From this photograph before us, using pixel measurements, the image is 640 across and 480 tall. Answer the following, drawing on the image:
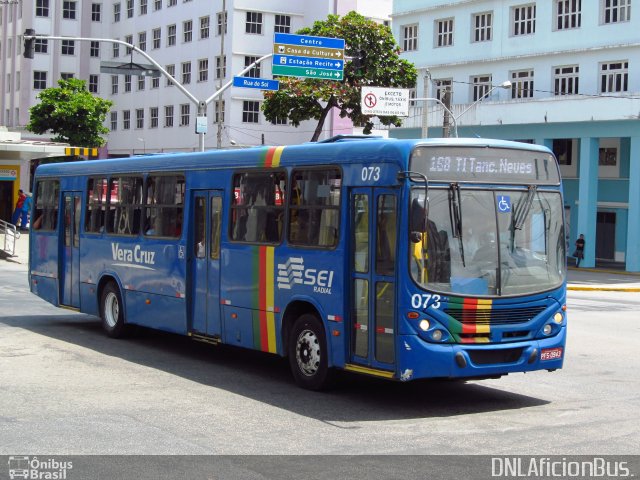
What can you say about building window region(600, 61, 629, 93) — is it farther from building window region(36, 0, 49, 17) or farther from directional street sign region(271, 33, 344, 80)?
building window region(36, 0, 49, 17)

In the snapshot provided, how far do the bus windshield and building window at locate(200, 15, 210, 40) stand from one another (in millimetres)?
54771

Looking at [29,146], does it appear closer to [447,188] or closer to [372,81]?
[372,81]

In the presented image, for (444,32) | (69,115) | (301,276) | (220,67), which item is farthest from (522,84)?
(301,276)

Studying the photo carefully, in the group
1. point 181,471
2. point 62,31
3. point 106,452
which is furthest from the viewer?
point 62,31

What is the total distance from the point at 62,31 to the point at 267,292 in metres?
66.9

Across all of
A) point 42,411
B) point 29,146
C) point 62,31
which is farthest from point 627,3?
point 62,31

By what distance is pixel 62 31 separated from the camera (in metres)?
75.4

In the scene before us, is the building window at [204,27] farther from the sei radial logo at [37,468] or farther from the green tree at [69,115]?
the sei radial logo at [37,468]

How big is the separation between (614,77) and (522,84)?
16.3 feet

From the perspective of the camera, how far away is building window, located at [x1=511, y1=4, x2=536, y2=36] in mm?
45938

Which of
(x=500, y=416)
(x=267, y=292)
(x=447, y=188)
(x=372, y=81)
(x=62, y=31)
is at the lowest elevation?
(x=500, y=416)


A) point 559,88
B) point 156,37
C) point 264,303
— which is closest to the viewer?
point 264,303

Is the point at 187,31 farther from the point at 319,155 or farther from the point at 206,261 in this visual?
the point at 319,155

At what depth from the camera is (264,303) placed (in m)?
12.8
